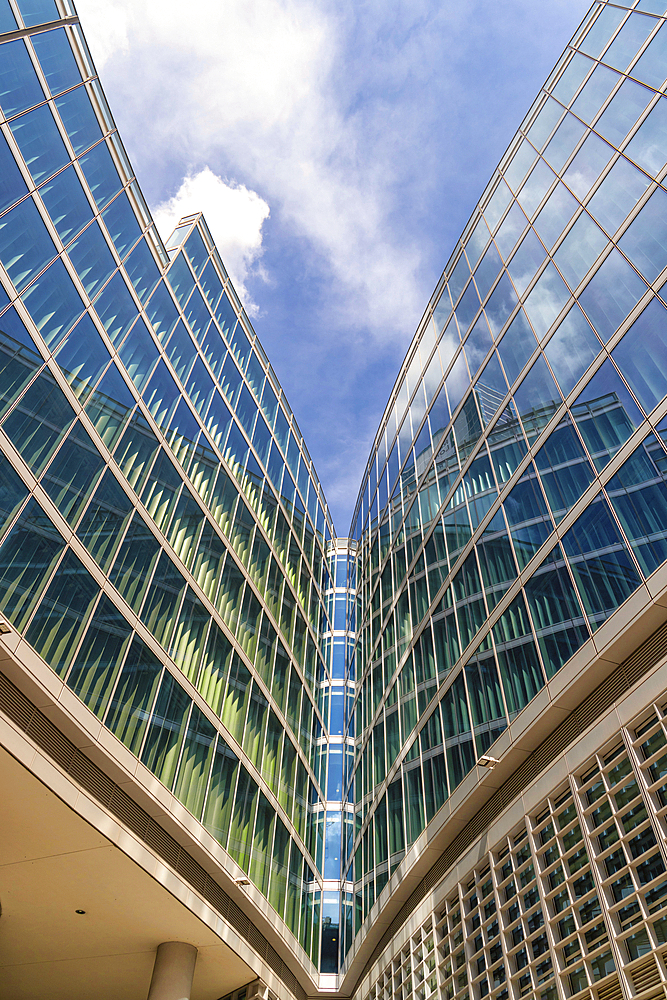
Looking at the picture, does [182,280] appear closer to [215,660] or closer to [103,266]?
[103,266]

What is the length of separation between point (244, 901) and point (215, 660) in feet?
23.9

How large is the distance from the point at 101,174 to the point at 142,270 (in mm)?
3098

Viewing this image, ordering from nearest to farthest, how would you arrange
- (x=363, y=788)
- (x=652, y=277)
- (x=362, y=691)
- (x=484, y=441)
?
1. (x=652, y=277)
2. (x=484, y=441)
3. (x=363, y=788)
4. (x=362, y=691)

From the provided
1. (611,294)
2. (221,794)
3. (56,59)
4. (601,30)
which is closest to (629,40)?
(601,30)

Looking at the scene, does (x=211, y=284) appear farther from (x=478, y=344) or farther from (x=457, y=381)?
(x=478, y=344)

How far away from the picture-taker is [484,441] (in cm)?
2192

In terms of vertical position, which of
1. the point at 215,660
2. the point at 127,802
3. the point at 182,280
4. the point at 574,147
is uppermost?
the point at 182,280

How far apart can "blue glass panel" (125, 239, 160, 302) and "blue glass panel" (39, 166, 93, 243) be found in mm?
2368

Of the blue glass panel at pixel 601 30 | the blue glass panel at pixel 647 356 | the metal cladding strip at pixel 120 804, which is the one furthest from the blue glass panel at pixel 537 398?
the metal cladding strip at pixel 120 804

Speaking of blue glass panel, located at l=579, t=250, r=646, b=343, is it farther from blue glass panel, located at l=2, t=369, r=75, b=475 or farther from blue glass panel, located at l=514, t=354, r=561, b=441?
blue glass panel, located at l=2, t=369, r=75, b=475

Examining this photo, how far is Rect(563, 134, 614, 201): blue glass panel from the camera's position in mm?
18266

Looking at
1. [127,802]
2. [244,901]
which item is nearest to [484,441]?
[127,802]

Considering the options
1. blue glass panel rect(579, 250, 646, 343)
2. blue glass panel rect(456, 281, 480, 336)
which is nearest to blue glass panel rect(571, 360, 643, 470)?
blue glass panel rect(579, 250, 646, 343)

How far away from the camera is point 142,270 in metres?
23.0
